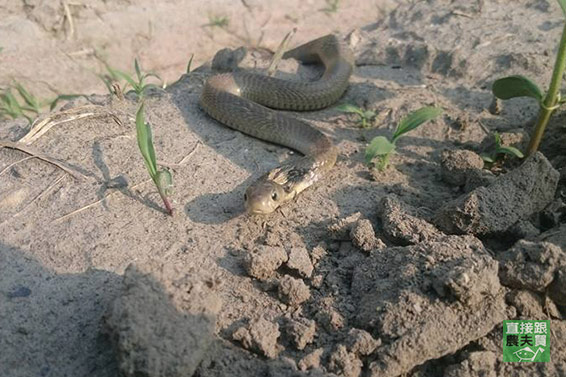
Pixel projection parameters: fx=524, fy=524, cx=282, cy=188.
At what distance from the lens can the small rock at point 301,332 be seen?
2.61 metres

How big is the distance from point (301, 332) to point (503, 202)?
A: 149 cm

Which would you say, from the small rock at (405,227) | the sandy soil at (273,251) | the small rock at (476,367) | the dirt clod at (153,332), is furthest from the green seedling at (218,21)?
the small rock at (476,367)

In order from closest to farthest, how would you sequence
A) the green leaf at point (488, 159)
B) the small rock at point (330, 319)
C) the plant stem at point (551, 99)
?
the small rock at point (330, 319), the plant stem at point (551, 99), the green leaf at point (488, 159)

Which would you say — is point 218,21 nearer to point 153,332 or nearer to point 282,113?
point 282,113

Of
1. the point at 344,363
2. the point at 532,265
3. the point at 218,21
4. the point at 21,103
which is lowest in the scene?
the point at 21,103

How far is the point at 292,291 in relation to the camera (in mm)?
2850

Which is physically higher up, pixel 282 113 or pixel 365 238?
pixel 365 238

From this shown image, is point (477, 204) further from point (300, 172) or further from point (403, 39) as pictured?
point (403, 39)

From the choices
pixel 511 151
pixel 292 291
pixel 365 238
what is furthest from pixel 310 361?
pixel 511 151

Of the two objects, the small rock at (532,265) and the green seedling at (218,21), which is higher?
the small rock at (532,265)

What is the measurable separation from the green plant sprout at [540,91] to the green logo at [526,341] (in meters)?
1.45

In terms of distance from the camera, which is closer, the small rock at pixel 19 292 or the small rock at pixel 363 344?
the small rock at pixel 363 344

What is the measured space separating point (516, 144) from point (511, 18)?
9.41 feet

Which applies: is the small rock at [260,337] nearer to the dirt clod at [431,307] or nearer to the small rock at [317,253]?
the dirt clod at [431,307]
